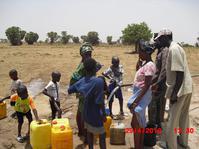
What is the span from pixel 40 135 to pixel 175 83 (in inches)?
88.9

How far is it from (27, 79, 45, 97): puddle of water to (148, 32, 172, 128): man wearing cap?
4878 mm

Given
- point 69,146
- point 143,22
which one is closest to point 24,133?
point 69,146

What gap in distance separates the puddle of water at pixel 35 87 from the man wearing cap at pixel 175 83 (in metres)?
5.67

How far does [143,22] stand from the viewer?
27.6 m

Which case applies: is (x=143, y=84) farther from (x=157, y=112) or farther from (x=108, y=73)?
(x=108, y=73)

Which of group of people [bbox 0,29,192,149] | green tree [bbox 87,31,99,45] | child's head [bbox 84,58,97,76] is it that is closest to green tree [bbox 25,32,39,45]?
green tree [bbox 87,31,99,45]

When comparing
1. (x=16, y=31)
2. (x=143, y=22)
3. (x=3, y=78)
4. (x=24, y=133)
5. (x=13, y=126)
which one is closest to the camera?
(x=24, y=133)

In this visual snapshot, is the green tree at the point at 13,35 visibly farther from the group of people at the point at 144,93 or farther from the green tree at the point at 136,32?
the group of people at the point at 144,93

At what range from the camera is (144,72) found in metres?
4.27

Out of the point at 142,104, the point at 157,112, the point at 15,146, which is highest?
the point at 142,104

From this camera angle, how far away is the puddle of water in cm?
966

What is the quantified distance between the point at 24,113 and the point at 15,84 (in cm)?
109

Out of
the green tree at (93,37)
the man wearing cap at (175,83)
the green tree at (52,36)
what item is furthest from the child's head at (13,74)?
the green tree at (52,36)

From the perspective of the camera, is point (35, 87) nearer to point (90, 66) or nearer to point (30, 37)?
point (90, 66)
